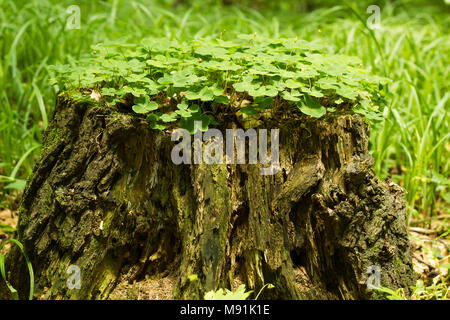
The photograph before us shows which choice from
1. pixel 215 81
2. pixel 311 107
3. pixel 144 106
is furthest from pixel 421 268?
pixel 144 106

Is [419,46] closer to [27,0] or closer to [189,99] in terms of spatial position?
[189,99]

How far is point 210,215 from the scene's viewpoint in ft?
5.89

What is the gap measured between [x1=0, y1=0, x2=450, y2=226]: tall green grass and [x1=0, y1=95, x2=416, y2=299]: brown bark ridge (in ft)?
2.63

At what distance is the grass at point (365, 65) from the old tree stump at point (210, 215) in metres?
0.74

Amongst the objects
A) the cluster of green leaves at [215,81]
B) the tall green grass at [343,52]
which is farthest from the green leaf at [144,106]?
the tall green grass at [343,52]

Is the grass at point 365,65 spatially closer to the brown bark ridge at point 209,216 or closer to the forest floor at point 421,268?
the forest floor at point 421,268

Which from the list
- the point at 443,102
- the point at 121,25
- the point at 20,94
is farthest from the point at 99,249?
the point at 121,25

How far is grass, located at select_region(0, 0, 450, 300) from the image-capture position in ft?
9.53

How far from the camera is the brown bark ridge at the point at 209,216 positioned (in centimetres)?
180

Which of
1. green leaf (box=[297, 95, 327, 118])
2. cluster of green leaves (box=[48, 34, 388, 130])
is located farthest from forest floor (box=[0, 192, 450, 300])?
green leaf (box=[297, 95, 327, 118])

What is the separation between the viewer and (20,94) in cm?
345

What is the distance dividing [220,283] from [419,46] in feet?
11.6

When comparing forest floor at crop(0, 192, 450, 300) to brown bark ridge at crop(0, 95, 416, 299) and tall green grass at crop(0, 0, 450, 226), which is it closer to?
brown bark ridge at crop(0, 95, 416, 299)

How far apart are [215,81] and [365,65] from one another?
2038 millimetres
